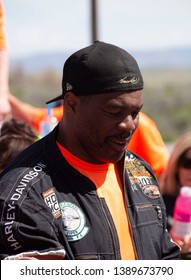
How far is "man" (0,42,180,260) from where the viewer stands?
311 centimetres

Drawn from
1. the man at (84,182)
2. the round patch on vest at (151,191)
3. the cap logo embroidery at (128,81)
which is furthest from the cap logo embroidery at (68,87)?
the round patch on vest at (151,191)

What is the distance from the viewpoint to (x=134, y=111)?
127 inches

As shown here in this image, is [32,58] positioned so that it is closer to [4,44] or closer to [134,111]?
[4,44]

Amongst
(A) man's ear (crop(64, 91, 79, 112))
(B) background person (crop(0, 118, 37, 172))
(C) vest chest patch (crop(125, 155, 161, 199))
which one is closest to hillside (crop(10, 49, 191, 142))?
(B) background person (crop(0, 118, 37, 172))

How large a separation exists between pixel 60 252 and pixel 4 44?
9.35ft

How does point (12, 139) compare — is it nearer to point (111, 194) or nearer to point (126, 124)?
point (111, 194)

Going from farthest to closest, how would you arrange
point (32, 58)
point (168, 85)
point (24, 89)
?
point (168, 85) < point (32, 58) < point (24, 89)

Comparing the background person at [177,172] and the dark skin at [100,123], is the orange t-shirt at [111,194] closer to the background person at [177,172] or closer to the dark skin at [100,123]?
the dark skin at [100,123]

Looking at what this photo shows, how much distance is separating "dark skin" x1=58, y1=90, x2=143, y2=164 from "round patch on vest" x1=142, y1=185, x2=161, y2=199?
0.23 metres

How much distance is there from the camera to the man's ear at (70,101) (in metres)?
3.23

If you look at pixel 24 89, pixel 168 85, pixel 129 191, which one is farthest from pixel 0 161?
pixel 168 85

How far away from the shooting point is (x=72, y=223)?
3.16m

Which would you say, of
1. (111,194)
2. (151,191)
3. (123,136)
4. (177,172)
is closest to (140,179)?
(151,191)

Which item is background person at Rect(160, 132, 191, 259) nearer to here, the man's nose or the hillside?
the man's nose
